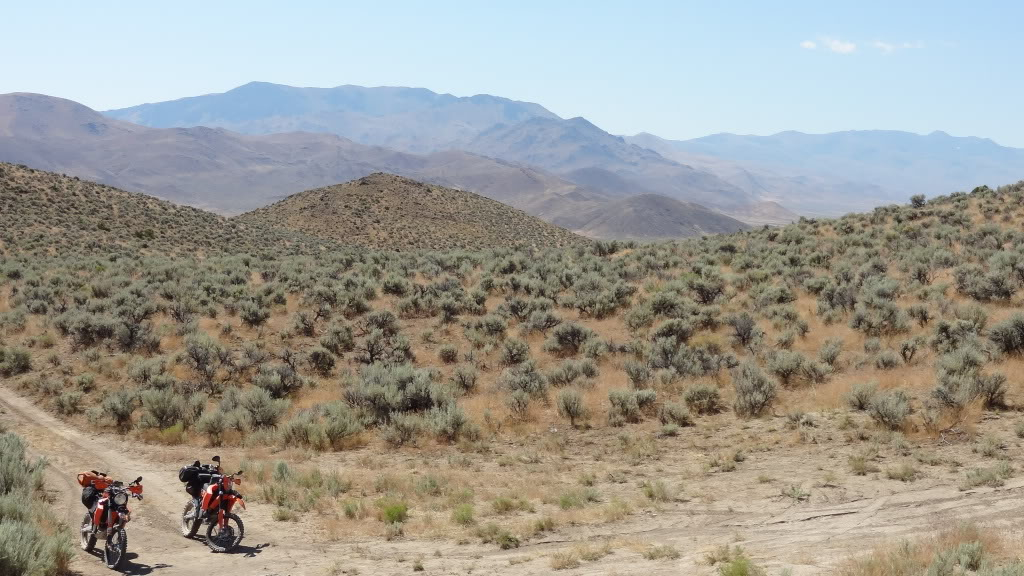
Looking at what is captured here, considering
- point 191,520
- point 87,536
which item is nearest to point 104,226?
point 191,520

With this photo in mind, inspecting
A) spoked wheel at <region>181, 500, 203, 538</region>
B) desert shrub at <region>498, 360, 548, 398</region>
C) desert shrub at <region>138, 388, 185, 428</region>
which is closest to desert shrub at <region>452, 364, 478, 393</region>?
desert shrub at <region>498, 360, 548, 398</region>

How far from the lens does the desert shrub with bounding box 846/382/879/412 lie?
13.0 m

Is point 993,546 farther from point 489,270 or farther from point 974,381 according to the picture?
point 489,270

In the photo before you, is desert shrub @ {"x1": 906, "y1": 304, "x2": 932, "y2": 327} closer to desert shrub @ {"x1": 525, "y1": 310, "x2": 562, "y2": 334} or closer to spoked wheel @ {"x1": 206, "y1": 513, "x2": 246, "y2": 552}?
desert shrub @ {"x1": 525, "y1": 310, "x2": 562, "y2": 334}

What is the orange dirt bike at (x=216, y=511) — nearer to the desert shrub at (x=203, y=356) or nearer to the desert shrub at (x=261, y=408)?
the desert shrub at (x=261, y=408)

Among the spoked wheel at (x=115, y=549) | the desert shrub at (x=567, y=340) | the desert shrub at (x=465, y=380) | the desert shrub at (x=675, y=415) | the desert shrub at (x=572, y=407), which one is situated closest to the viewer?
the spoked wheel at (x=115, y=549)

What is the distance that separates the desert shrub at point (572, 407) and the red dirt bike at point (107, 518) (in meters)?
Answer: 8.70

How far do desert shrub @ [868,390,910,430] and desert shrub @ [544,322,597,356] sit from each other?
368 inches

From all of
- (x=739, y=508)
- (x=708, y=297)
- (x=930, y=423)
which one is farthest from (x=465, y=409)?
(x=708, y=297)

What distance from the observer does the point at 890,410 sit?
11.8 metres

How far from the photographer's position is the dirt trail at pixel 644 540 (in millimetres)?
7750

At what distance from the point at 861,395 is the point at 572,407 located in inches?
237

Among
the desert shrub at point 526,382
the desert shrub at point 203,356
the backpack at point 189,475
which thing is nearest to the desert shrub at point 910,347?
the desert shrub at point 526,382

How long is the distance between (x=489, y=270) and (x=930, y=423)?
23840 millimetres
